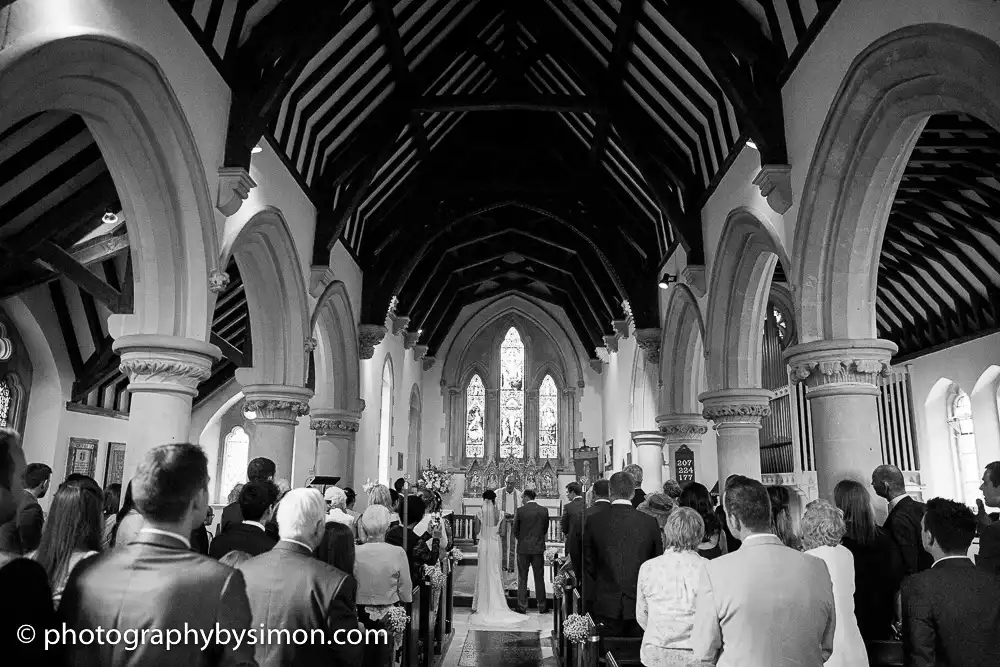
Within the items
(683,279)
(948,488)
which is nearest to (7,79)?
(683,279)

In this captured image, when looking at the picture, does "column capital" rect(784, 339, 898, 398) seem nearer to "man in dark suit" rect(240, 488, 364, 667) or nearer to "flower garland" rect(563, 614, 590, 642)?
"flower garland" rect(563, 614, 590, 642)

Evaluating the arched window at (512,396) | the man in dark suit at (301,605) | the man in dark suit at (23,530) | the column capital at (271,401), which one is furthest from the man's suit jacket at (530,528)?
the arched window at (512,396)

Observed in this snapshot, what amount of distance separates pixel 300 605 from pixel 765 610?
4.49 ft

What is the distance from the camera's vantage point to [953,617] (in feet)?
7.19

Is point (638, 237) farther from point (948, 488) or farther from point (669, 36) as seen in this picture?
point (948, 488)

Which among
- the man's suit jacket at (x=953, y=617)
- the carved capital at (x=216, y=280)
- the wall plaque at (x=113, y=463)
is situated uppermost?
the carved capital at (x=216, y=280)

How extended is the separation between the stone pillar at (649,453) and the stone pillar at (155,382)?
329 inches

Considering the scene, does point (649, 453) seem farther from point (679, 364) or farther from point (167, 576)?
point (167, 576)

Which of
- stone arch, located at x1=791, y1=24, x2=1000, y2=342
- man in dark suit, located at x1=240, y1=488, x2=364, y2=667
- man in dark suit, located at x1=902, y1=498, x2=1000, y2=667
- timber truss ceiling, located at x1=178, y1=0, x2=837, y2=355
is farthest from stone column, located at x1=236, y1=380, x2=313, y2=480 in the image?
man in dark suit, located at x1=902, y1=498, x2=1000, y2=667

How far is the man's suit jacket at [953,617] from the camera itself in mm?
2166

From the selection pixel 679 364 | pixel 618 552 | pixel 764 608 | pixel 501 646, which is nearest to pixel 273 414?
pixel 501 646

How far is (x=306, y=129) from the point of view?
783cm

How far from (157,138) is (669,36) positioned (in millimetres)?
4639

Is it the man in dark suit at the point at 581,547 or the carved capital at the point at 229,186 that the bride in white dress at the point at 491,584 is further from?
the carved capital at the point at 229,186
